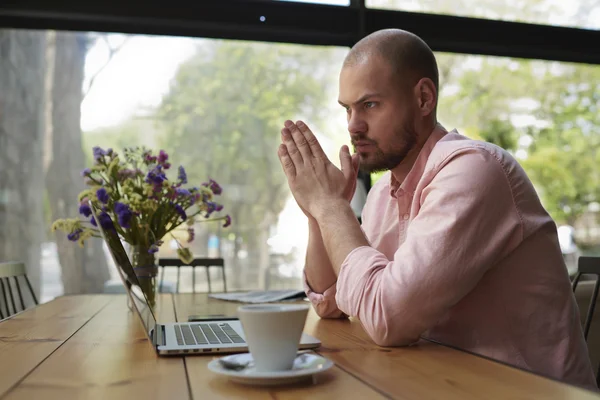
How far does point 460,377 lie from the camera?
35.4 inches

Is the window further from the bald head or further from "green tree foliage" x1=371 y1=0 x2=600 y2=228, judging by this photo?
the bald head

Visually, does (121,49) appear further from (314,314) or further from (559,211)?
(559,211)

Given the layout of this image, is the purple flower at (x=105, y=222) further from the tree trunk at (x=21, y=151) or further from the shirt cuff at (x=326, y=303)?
the tree trunk at (x=21, y=151)

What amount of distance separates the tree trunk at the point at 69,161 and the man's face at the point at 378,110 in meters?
2.81

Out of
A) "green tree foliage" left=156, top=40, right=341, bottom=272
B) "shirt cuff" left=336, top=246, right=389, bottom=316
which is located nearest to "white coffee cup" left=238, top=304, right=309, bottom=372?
"shirt cuff" left=336, top=246, right=389, bottom=316

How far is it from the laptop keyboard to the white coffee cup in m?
0.32

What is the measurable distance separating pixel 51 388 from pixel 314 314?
3.01 ft

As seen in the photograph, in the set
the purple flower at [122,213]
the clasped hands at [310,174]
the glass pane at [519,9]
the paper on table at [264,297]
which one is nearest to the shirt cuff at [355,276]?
the clasped hands at [310,174]

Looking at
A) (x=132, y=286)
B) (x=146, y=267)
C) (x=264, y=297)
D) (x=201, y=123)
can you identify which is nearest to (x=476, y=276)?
(x=132, y=286)

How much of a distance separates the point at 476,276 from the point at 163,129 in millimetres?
3157

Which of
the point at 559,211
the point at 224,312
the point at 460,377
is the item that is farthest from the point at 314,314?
the point at 559,211

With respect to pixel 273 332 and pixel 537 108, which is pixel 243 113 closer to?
pixel 537 108

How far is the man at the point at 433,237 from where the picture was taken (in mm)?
1148

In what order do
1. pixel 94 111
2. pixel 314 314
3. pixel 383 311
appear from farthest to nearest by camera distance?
pixel 94 111, pixel 314 314, pixel 383 311
